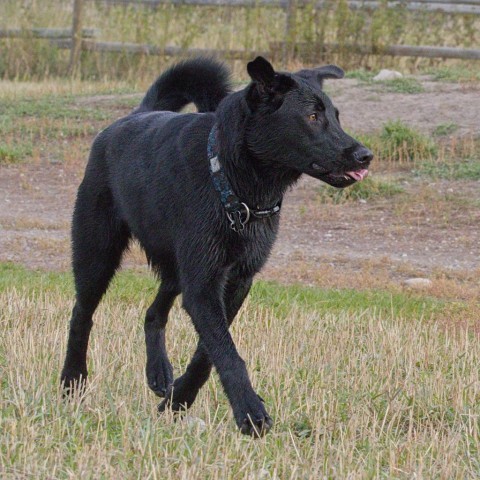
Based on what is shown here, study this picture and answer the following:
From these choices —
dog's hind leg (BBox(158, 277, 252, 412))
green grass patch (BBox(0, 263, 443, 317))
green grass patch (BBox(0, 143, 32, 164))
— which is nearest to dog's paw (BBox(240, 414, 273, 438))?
dog's hind leg (BBox(158, 277, 252, 412))

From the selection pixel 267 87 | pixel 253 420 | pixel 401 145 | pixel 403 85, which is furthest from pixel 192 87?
pixel 403 85

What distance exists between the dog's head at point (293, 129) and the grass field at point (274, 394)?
1.11 meters

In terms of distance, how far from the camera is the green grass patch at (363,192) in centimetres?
1205

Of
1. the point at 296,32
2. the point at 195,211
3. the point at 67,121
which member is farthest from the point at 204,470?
the point at 296,32

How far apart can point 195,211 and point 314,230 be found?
6.17 meters

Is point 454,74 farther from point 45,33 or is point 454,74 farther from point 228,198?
point 228,198

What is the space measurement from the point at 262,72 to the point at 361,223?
21.5 feet

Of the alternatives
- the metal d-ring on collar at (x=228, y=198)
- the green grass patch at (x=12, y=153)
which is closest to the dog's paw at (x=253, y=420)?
the metal d-ring on collar at (x=228, y=198)

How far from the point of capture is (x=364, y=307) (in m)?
8.27

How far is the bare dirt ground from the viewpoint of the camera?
9.66 metres

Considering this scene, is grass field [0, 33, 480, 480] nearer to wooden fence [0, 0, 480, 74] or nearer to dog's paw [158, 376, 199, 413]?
dog's paw [158, 376, 199, 413]

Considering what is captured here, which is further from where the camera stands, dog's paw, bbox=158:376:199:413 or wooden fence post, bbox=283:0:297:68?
wooden fence post, bbox=283:0:297:68

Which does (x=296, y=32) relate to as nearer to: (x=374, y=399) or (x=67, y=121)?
(x=67, y=121)

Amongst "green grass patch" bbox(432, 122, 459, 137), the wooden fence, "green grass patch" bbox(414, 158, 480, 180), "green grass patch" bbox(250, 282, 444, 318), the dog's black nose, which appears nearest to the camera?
the dog's black nose
